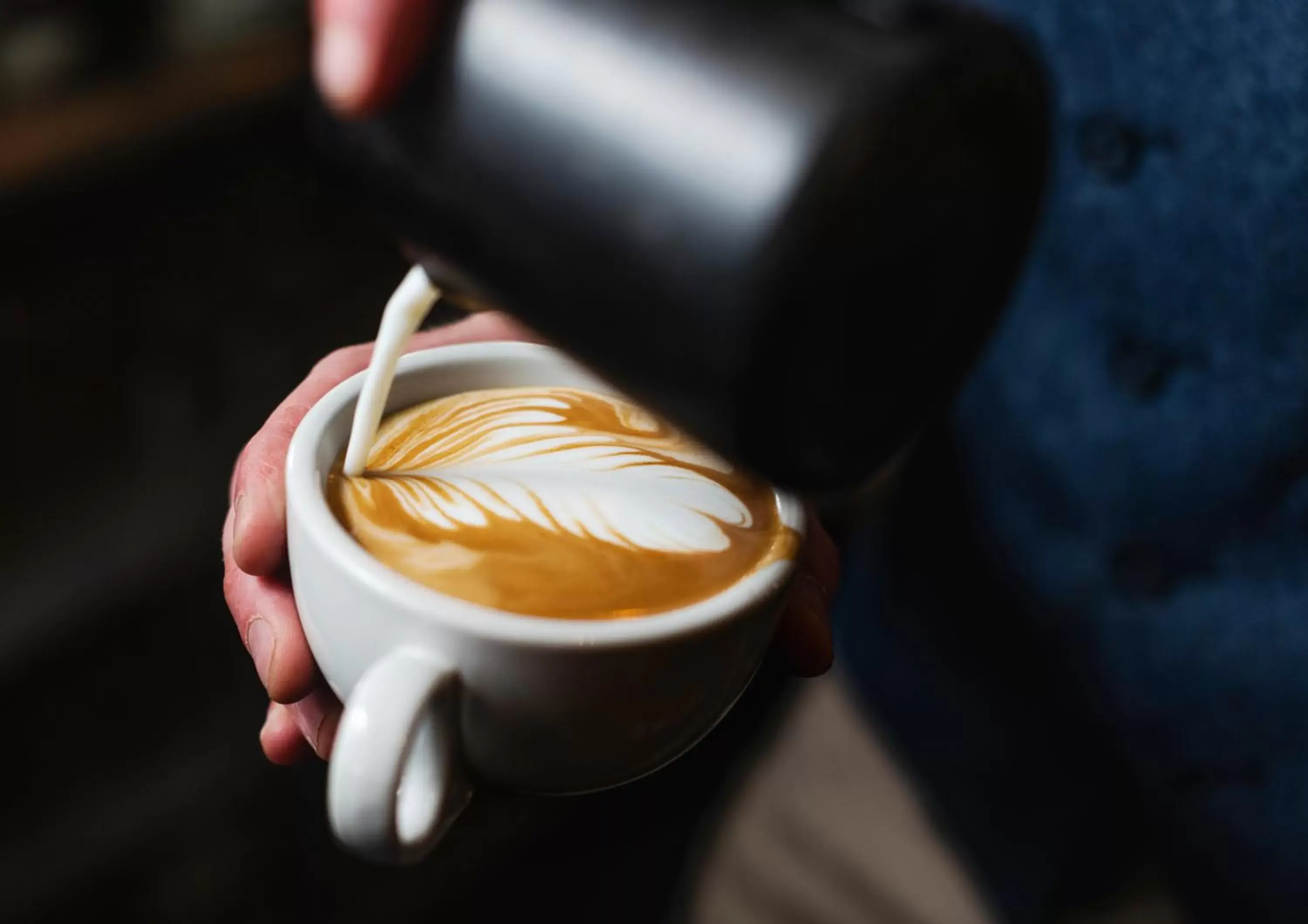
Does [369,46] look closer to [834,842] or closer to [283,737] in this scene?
Answer: [283,737]

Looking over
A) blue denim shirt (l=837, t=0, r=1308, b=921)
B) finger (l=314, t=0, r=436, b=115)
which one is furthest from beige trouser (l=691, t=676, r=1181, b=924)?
finger (l=314, t=0, r=436, b=115)

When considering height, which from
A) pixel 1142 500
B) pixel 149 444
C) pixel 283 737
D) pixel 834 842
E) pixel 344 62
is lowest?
pixel 149 444

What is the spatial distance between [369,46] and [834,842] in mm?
754

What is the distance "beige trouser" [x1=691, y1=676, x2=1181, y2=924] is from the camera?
2.92 ft

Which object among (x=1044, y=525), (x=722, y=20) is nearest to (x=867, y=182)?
(x=722, y=20)

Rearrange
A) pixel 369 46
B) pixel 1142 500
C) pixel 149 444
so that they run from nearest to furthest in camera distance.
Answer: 1. pixel 369 46
2. pixel 1142 500
3. pixel 149 444

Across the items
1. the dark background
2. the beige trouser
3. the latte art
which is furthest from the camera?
the dark background

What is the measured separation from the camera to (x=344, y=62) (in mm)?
305

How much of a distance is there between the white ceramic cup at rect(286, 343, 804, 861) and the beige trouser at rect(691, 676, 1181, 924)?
50cm

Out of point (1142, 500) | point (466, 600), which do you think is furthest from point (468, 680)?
point (1142, 500)

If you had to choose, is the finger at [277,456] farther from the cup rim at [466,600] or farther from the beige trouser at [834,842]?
the beige trouser at [834,842]

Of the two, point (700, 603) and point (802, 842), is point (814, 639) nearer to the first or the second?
point (700, 603)

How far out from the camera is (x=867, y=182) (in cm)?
28

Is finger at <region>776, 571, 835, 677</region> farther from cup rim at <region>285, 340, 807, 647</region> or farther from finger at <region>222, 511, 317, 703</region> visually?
finger at <region>222, 511, 317, 703</region>
